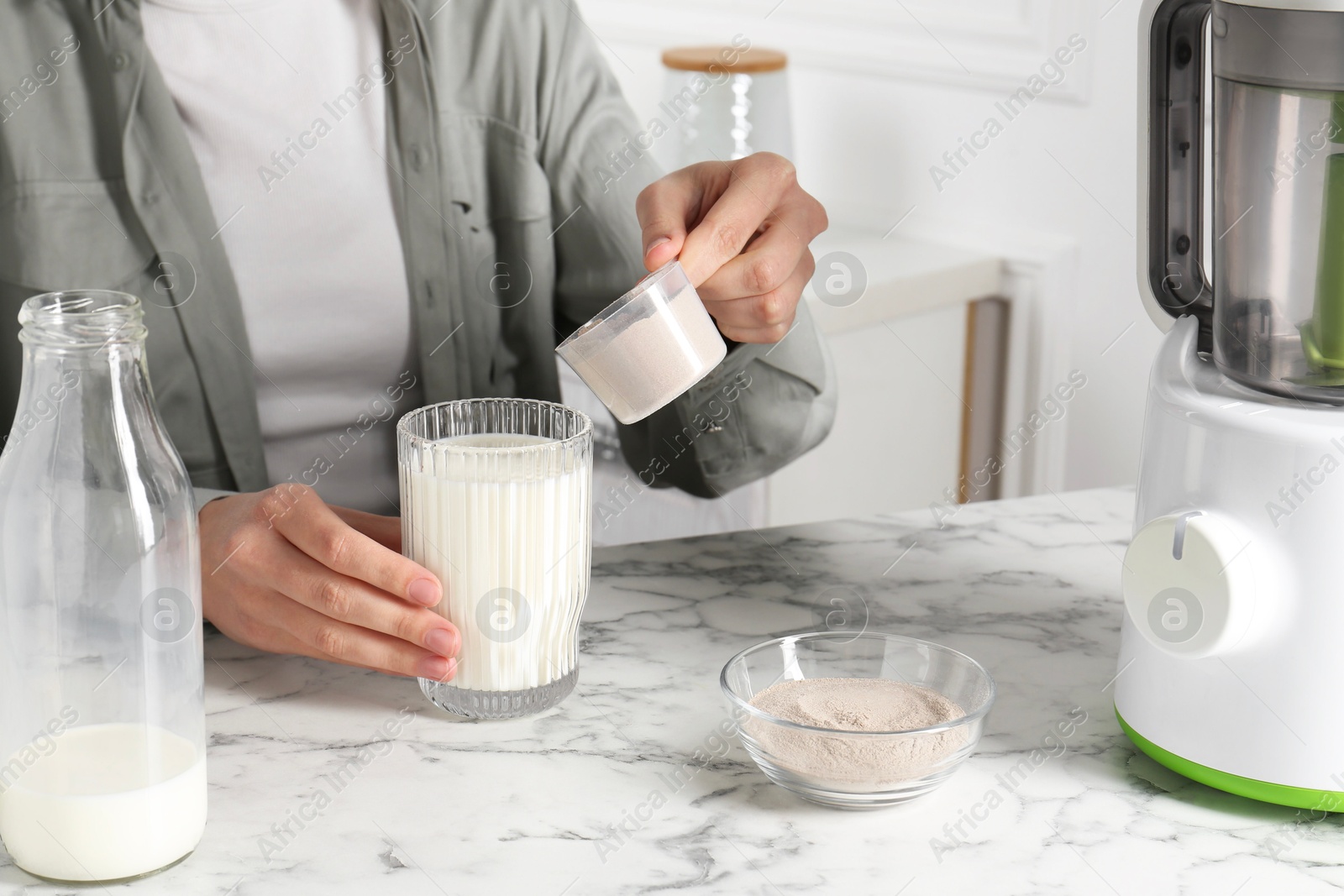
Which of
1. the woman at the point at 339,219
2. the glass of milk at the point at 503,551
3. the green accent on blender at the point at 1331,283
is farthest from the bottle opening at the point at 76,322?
the green accent on blender at the point at 1331,283

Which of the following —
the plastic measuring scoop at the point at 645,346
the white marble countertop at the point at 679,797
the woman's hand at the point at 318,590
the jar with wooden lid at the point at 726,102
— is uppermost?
the jar with wooden lid at the point at 726,102

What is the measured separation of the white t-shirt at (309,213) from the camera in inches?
44.4

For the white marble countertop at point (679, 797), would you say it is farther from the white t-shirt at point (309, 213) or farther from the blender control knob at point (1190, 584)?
the white t-shirt at point (309, 213)

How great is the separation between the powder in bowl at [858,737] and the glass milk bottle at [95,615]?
0.28 metres

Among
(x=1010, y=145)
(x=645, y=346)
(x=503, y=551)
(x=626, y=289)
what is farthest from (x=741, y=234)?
(x=1010, y=145)

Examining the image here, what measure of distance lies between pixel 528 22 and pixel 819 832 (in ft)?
2.91

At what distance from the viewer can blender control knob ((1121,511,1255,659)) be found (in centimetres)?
60

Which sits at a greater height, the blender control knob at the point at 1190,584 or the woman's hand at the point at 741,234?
the woman's hand at the point at 741,234

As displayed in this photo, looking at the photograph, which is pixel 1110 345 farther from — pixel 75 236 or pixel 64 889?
pixel 64 889

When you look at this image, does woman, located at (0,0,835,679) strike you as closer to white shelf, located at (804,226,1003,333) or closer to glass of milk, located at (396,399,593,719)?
glass of milk, located at (396,399,593,719)

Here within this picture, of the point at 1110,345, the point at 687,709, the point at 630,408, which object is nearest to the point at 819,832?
the point at 687,709

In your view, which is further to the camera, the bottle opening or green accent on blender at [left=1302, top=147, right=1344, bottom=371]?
green accent on blender at [left=1302, top=147, right=1344, bottom=371]

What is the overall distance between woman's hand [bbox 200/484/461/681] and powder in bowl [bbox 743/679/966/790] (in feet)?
0.61

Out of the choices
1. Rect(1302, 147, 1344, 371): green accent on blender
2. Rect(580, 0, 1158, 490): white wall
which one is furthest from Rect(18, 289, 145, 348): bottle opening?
Rect(580, 0, 1158, 490): white wall
